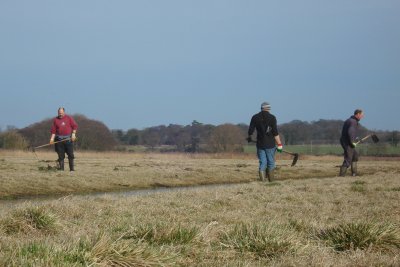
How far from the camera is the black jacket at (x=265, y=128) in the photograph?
44.5 feet

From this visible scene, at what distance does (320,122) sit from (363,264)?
256ft

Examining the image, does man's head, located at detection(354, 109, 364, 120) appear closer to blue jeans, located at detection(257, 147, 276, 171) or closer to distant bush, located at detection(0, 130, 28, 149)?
blue jeans, located at detection(257, 147, 276, 171)

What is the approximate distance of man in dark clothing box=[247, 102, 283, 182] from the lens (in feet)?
44.5

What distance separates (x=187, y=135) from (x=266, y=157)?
64.1 metres

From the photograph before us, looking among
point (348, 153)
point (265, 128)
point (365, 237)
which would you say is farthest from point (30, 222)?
point (348, 153)

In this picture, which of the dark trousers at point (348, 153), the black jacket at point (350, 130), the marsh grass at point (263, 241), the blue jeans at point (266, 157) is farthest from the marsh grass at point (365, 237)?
the black jacket at point (350, 130)

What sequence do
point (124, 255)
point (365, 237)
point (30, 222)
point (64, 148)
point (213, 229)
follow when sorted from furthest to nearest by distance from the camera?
1. point (64, 148)
2. point (30, 222)
3. point (213, 229)
4. point (365, 237)
5. point (124, 255)

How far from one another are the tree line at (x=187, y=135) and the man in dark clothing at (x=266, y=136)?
44.0m

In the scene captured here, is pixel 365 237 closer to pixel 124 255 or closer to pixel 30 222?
pixel 124 255

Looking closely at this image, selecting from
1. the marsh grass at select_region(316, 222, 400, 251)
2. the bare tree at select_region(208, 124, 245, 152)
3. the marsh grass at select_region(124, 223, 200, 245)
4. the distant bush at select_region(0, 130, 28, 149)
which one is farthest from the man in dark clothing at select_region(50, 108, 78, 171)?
the bare tree at select_region(208, 124, 245, 152)

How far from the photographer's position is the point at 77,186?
46.8ft

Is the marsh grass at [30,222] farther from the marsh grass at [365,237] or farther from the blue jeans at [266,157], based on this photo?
the blue jeans at [266,157]

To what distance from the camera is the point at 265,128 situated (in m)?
13.6

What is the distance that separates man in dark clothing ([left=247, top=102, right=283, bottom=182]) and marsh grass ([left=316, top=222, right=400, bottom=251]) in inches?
331
